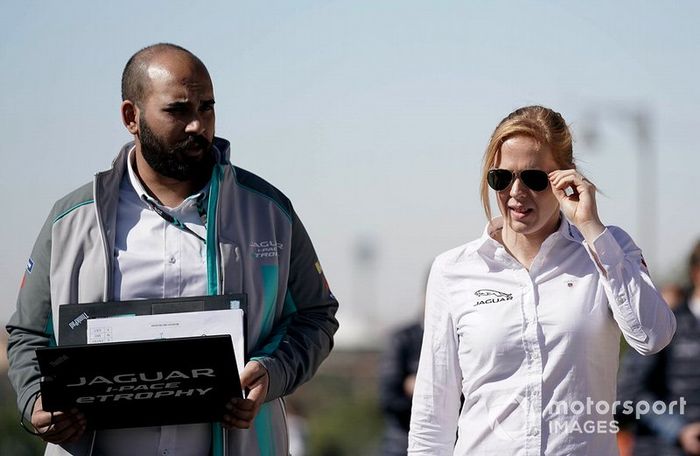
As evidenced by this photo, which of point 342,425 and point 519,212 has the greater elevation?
point 519,212

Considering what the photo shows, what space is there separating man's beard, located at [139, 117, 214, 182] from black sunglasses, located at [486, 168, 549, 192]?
41.8 inches

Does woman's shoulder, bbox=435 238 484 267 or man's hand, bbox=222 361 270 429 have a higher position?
woman's shoulder, bbox=435 238 484 267

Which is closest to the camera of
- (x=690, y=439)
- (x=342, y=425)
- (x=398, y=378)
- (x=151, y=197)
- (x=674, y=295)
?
(x=151, y=197)

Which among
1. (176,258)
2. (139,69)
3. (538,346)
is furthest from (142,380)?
(538,346)

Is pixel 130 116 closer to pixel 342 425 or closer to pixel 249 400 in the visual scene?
pixel 249 400

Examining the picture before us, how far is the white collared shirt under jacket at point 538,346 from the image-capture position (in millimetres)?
3795

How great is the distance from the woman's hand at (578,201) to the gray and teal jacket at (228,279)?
1.03 meters

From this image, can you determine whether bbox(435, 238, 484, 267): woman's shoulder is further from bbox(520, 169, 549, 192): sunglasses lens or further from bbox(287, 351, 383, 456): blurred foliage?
bbox(287, 351, 383, 456): blurred foliage

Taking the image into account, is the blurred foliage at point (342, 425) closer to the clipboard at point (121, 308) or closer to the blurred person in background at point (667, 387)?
the blurred person in background at point (667, 387)

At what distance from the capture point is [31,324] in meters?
4.17

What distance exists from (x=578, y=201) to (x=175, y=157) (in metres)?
1.46

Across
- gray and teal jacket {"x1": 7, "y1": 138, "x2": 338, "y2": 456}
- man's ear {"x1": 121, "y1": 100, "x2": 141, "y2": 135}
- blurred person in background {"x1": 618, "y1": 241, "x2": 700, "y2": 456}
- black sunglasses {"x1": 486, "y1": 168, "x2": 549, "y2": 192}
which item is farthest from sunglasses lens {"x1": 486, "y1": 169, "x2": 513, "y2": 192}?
blurred person in background {"x1": 618, "y1": 241, "x2": 700, "y2": 456}

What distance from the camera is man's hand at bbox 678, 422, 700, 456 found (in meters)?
6.21

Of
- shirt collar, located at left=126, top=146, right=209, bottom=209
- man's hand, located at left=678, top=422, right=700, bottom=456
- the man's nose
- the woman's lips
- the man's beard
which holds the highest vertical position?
the man's nose
